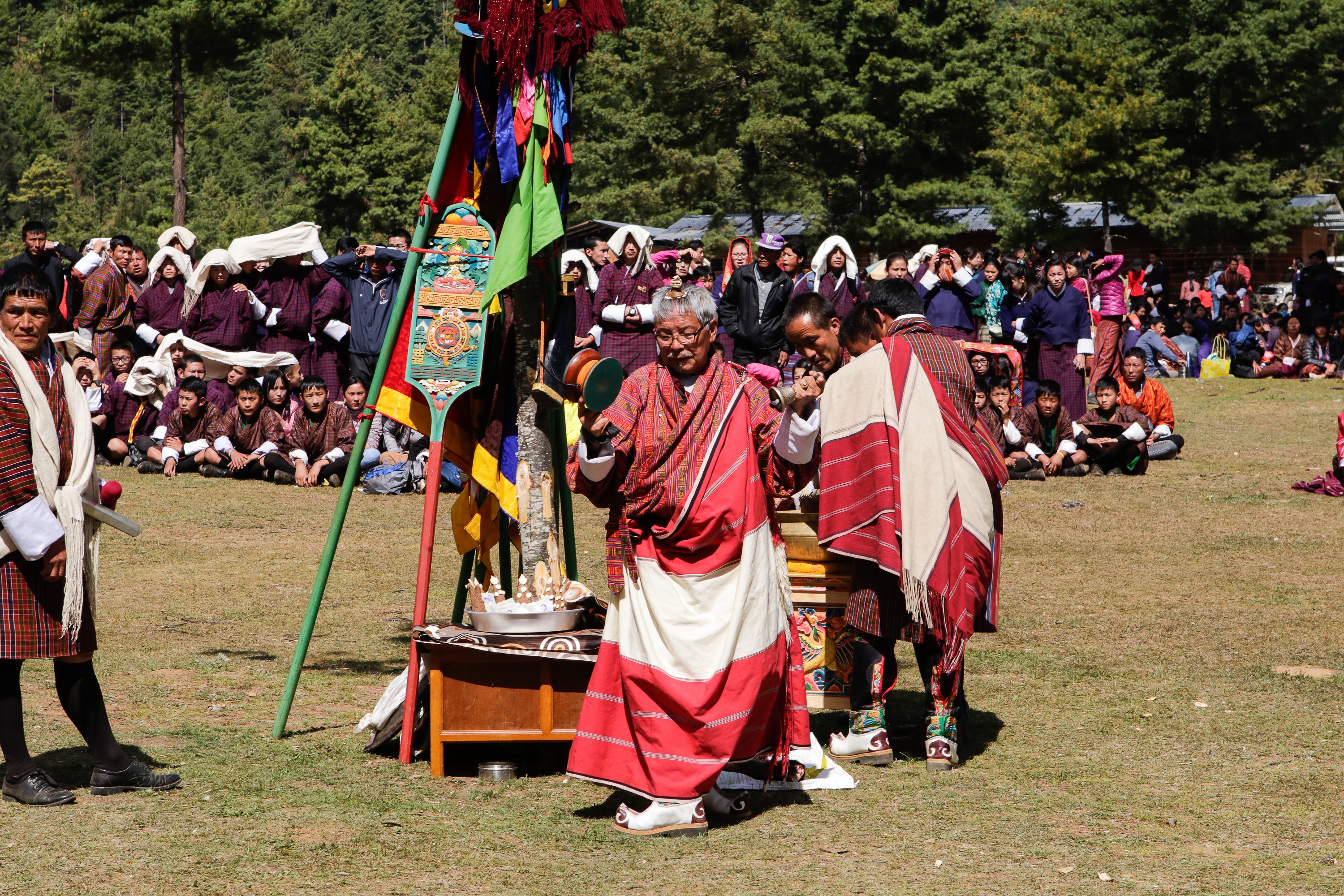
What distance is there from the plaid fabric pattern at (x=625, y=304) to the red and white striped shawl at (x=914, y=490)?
8218 mm

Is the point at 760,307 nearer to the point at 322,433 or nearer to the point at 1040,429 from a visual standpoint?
the point at 1040,429

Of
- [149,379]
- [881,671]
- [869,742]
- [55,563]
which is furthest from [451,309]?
[149,379]

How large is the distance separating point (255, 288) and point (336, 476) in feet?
8.32

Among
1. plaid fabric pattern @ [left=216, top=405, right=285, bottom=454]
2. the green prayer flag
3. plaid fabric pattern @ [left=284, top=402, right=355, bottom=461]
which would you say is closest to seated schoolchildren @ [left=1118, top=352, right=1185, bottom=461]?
plaid fabric pattern @ [left=284, top=402, right=355, bottom=461]

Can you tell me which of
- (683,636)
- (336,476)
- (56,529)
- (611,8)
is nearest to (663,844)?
(683,636)

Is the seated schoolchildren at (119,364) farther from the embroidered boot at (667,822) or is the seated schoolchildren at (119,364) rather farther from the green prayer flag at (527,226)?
the embroidered boot at (667,822)

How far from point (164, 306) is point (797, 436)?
→ 10.7 m

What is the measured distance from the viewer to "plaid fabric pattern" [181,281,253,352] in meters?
13.7

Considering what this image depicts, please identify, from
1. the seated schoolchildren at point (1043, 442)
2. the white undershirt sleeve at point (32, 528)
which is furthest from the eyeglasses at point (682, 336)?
the seated schoolchildren at point (1043, 442)

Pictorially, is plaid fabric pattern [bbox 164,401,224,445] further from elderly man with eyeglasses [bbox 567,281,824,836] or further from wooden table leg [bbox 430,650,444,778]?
elderly man with eyeglasses [bbox 567,281,824,836]

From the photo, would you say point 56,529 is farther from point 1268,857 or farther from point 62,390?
point 1268,857

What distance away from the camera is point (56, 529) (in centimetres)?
473

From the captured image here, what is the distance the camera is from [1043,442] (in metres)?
13.4

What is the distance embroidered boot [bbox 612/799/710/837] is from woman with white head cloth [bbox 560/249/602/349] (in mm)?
9947
